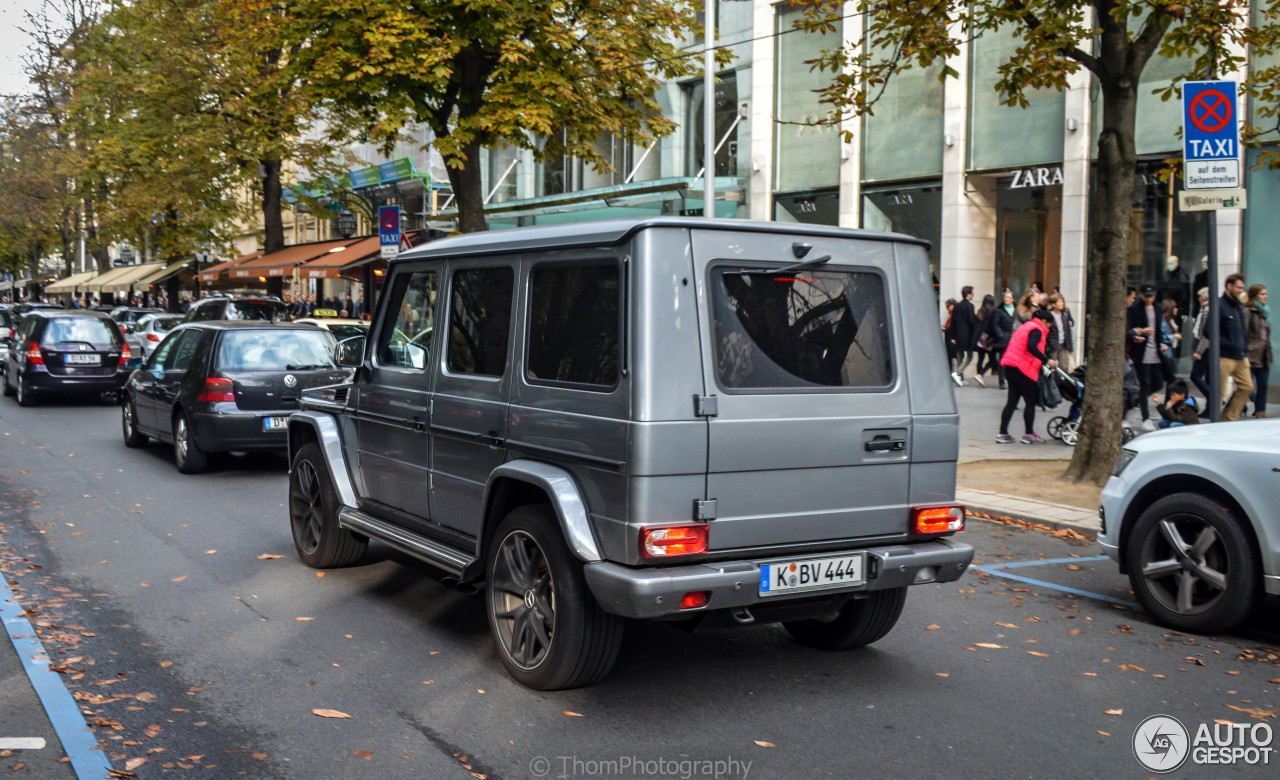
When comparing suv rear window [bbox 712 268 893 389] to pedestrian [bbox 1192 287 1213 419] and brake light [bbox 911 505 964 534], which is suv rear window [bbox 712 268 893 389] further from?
pedestrian [bbox 1192 287 1213 419]

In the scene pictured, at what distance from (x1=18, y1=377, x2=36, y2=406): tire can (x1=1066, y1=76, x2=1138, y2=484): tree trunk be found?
1634 centimetres

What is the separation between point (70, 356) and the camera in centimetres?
1980

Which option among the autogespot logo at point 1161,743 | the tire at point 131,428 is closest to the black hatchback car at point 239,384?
the tire at point 131,428

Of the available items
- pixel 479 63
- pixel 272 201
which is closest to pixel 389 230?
pixel 479 63

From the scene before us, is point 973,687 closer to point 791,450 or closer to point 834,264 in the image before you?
point 791,450

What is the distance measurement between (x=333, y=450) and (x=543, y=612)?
8.63 ft

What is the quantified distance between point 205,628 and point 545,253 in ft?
8.99

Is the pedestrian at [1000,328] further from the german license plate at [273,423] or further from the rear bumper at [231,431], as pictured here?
the rear bumper at [231,431]

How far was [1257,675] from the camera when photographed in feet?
18.6

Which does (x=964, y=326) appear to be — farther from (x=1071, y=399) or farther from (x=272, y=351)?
(x=272, y=351)

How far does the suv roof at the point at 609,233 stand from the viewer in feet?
16.0

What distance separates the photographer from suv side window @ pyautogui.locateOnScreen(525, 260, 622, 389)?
4.97 meters

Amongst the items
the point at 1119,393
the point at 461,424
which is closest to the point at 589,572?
the point at 461,424

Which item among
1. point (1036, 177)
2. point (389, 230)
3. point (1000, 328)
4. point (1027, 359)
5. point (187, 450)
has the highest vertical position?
point (1036, 177)
